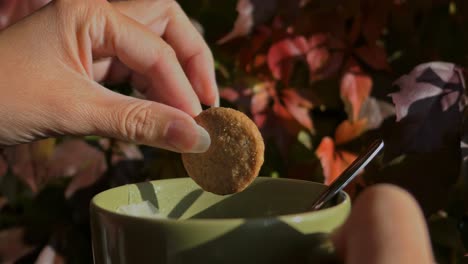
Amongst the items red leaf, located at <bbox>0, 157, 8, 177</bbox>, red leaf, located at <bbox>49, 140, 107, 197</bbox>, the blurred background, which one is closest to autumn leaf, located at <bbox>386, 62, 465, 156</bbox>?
the blurred background

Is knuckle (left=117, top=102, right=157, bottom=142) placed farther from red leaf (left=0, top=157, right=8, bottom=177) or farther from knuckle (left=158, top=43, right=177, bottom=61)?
red leaf (left=0, top=157, right=8, bottom=177)

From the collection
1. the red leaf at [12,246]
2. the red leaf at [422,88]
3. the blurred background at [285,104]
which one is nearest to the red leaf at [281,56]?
the blurred background at [285,104]

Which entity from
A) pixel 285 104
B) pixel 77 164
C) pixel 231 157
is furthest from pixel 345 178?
pixel 77 164

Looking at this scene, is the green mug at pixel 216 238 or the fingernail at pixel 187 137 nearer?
the green mug at pixel 216 238

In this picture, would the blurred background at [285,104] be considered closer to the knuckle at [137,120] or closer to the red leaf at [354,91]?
the red leaf at [354,91]

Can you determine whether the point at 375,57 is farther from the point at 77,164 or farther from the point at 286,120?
the point at 77,164

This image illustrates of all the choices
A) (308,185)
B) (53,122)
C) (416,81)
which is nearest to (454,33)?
(416,81)

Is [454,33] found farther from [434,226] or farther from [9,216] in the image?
[9,216]
